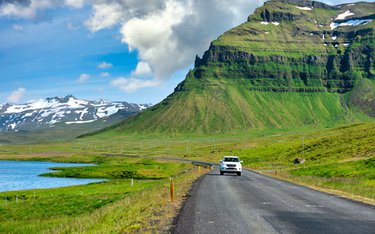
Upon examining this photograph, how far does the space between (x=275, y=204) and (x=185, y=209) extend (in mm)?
5761

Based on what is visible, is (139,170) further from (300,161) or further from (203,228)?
(203,228)

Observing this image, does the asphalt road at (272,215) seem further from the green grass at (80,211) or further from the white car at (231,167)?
the white car at (231,167)

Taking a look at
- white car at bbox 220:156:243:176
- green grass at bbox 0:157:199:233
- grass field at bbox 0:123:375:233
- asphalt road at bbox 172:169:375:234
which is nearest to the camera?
asphalt road at bbox 172:169:375:234

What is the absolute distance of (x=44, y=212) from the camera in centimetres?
4909

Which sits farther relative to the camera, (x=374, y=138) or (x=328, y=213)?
(x=374, y=138)

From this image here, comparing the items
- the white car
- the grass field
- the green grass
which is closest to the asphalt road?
the grass field

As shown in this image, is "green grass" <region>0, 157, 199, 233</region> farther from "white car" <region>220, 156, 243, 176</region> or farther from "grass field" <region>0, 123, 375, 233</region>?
"white car" <region>220, 156, 243, 176</region>

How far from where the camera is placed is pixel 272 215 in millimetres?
20859

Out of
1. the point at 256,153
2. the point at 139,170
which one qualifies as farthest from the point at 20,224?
the point at 256,153

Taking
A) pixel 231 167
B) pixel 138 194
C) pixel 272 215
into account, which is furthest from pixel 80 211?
pixel 272 215

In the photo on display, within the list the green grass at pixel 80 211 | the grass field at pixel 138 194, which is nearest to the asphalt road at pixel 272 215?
the grass field at pixel 138 194

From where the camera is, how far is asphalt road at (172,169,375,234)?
56.6ft

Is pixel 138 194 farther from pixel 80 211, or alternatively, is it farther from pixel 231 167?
pixel 231 167

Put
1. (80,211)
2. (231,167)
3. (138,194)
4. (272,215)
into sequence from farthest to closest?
(231,167) → (80,211) → (138,194) → (272,215)
